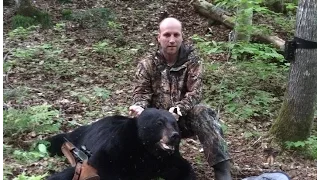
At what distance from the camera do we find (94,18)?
11.0 metres

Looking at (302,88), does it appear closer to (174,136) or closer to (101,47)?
(174,136)

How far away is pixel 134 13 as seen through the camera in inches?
483

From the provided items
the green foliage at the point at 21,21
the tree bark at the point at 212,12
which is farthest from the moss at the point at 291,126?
the green foliage at the point at 21,21

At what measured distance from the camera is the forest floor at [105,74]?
507 cm

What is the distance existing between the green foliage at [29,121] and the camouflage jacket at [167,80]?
3.54 ft

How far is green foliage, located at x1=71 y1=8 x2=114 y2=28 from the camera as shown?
35.3 feet

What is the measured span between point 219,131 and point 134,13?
27.3 feet

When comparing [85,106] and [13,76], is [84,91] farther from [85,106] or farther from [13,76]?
[13,76]

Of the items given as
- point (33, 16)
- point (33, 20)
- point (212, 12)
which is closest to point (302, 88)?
point (212, 12)

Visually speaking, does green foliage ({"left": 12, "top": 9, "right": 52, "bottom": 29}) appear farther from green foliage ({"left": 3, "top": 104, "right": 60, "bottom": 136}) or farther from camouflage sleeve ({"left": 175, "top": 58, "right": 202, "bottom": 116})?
camouflage sleeve ({"left": 175, "top": 58, "right": 202, "bottom": 116})

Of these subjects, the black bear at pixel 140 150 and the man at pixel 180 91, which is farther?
the man at pixel 180 91

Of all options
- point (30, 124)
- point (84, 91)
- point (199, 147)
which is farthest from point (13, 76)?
point (199, 147)

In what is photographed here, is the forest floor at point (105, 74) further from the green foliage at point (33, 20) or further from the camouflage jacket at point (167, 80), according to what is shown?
the camouflage jacket at point (167, 80)

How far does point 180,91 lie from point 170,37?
0.56m
